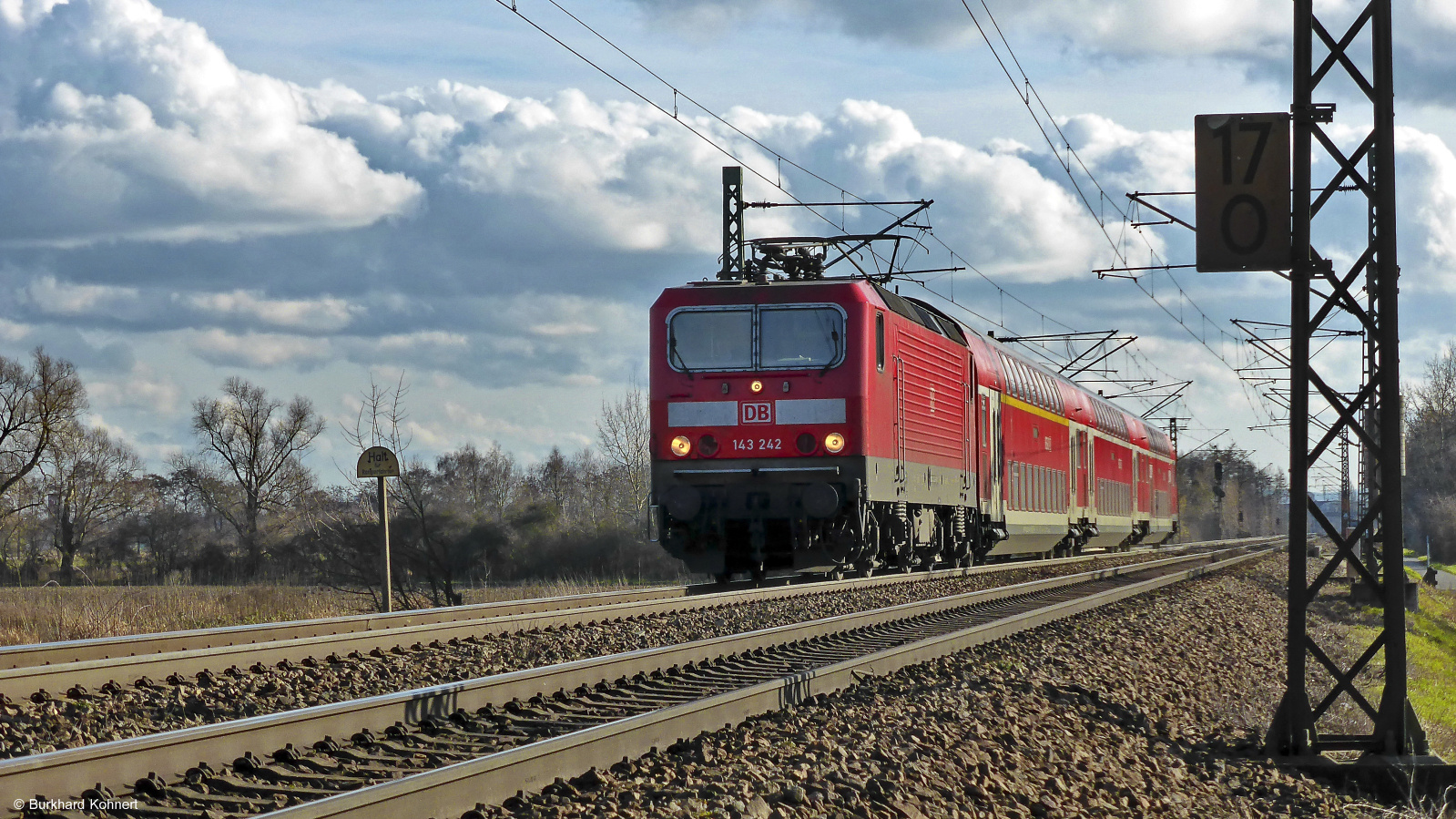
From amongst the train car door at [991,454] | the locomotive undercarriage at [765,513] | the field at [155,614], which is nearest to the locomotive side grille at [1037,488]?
the train car door at [991,454]

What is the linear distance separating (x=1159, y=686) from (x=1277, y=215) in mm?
3819

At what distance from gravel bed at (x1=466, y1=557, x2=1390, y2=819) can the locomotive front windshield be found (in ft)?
15.8

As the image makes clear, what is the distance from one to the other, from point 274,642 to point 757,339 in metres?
7.69

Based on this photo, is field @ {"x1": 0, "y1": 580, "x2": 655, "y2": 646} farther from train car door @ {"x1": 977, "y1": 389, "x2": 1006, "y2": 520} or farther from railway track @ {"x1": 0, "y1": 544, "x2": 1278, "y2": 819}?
train car door @ {"x1": 977, "y1": 389, "x2": 1006, "y2": 520}

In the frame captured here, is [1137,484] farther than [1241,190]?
Yes

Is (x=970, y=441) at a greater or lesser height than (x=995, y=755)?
greater

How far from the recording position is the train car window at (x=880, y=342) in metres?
15.0

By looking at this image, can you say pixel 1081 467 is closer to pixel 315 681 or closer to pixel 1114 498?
pixel 1114 498

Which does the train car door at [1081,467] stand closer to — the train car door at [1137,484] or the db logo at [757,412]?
the train car door at [1137,484]

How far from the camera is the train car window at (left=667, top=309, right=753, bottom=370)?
14.8m

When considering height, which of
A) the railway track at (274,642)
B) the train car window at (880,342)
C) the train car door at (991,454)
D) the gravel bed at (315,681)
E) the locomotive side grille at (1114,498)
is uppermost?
the train car window at (880,342)

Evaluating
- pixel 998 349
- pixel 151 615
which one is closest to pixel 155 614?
pixel 151 615

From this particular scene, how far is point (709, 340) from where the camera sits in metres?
14.9

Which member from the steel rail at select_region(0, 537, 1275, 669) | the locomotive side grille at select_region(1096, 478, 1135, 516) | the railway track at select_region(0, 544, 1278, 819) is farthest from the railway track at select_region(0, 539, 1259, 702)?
the locomotive side grille at select_region(1096, 478, 1135, 516)
